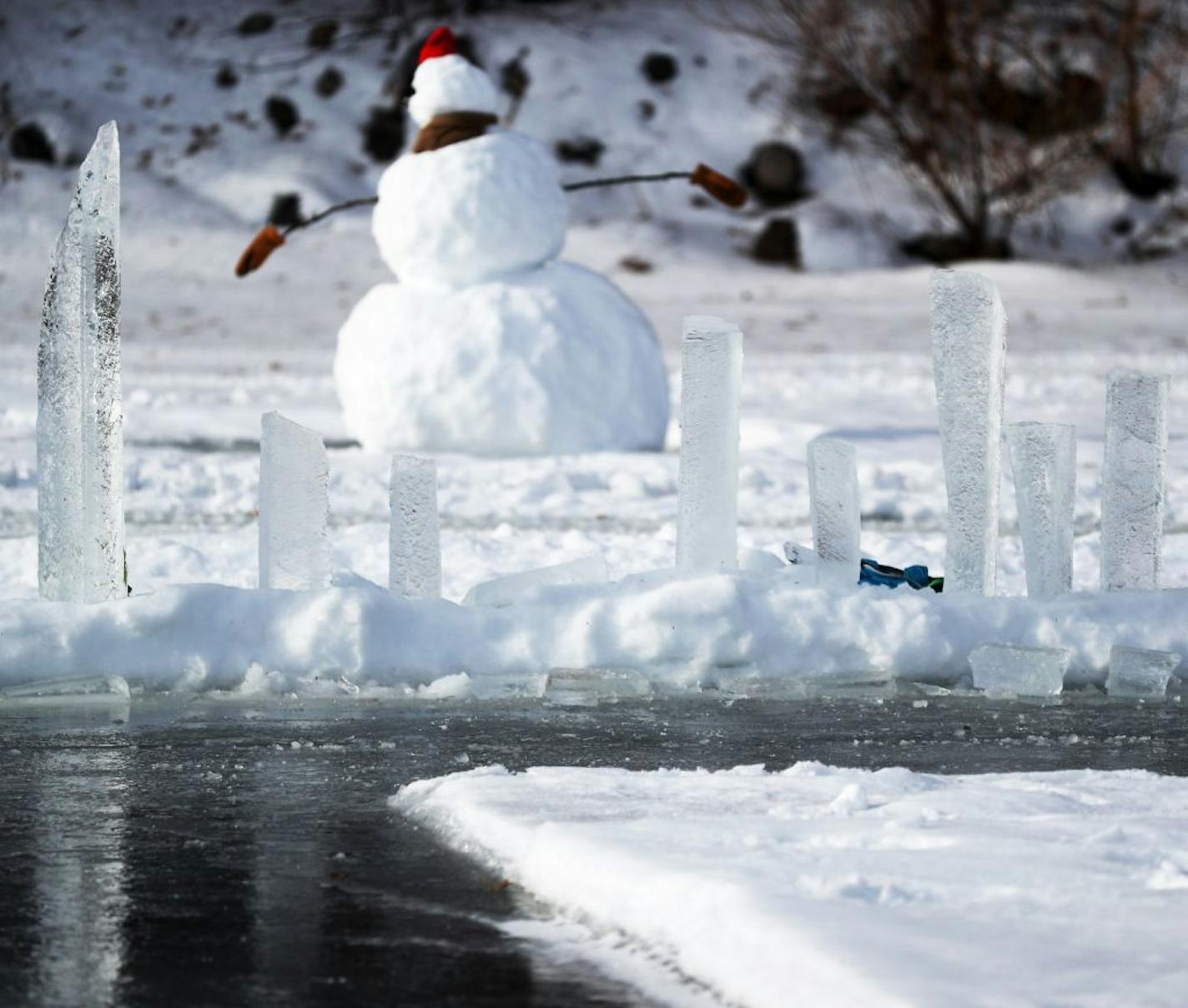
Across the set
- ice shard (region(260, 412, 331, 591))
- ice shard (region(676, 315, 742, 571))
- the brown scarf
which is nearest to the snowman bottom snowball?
the brown scarf

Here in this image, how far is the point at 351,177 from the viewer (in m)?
21.0

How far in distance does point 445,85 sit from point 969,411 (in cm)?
457

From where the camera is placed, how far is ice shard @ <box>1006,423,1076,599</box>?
4.69 metres

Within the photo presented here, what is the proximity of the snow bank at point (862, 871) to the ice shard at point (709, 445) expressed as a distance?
55.0 inches

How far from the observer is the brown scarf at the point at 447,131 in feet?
28.9

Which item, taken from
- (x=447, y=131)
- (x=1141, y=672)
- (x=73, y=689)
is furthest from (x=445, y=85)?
(x=1141, y=672)

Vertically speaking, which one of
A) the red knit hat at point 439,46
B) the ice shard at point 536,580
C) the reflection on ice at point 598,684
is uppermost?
the red knit hat at point 439,46

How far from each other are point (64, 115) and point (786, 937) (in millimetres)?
20935

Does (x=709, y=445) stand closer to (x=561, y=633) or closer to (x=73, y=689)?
(x=561, y=633)

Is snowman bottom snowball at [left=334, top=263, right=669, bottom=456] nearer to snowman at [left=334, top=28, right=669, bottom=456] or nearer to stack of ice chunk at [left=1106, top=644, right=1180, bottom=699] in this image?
snowman at [left=334, top=28, right=669, bottom=456]

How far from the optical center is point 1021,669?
435 cm

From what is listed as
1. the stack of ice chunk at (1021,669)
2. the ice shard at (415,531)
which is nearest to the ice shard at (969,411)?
the stack of ice chunk at (1021,669)

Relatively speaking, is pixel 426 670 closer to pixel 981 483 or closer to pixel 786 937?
pixel 981 483

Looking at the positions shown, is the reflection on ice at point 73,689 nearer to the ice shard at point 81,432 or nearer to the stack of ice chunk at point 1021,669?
the ice shard at point 81,432
